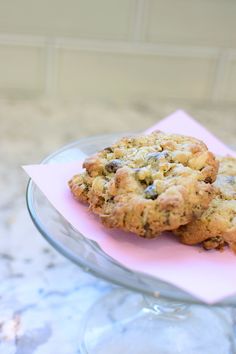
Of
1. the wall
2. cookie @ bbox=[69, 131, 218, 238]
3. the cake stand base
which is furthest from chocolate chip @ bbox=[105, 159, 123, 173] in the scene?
the wall

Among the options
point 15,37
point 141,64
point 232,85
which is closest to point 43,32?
point 15,37

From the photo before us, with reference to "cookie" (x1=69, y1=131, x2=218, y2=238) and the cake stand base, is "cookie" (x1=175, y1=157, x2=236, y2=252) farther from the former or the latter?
the cake stand base

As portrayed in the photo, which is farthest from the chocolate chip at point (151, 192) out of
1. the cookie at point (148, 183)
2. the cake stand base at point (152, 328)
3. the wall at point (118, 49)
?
the wall at point (118, 49)

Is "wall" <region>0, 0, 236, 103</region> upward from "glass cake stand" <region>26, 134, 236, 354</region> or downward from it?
upward

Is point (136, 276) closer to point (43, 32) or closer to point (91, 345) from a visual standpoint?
point (91, 345)

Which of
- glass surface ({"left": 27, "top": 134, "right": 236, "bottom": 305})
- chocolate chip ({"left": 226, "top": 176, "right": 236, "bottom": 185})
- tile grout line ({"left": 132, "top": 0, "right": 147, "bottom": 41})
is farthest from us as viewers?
tile grout line ({"left": 132, "top": 0, "right": 147, "bottom": 41})

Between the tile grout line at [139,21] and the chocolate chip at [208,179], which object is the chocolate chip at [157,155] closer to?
the chocolate chip at [208,179]

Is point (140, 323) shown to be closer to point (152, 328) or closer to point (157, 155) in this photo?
point (152, 328)
